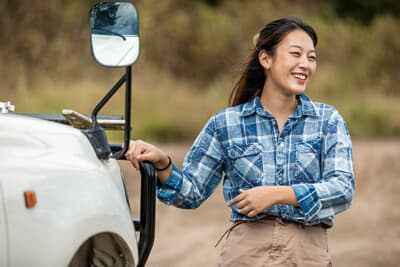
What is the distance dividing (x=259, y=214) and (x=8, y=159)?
51.8 inches

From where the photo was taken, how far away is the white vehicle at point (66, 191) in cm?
196

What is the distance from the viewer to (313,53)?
3203 mm

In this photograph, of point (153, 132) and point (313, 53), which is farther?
point (153, 132)

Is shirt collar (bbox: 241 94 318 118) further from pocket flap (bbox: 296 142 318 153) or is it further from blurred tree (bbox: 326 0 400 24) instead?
blurred tree (bbox: 326 0 400 24)

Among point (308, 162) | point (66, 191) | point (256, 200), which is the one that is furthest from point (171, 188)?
point (66, 191)

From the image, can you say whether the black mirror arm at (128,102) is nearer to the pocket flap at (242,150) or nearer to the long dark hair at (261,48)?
the pocket flap at (242,150)

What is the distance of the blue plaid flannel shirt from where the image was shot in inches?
114

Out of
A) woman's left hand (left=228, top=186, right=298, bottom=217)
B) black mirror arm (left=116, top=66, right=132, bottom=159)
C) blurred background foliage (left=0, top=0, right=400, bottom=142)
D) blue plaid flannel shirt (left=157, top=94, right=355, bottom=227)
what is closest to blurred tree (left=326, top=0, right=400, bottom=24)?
blurred background foliage (left=0, top=0, right=400, bottom=142)

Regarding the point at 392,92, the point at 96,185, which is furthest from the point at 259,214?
the point at 392,92

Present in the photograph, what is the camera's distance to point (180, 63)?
1819cm

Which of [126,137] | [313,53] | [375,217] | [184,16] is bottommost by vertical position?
[375,217]

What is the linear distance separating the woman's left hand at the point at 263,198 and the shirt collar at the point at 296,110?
1.48 ft

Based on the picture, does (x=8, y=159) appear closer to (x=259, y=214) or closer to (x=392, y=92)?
(x=259, y=214)

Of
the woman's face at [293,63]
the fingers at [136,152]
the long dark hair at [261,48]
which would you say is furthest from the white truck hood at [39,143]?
the long dark hair at [261,48]
